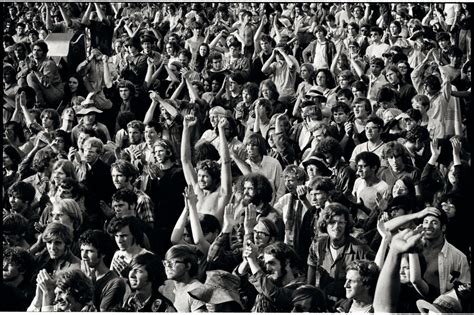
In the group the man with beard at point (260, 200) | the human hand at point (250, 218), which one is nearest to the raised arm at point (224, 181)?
the man with beard at point (260, 200)

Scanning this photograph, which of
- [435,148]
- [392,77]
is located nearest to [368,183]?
[435,148]

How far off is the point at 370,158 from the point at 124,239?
1822 millimetres

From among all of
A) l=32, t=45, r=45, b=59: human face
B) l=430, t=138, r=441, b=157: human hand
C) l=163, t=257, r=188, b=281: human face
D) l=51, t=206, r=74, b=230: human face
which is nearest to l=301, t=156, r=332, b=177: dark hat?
l=430, t=138, r=441, b=157: human hand

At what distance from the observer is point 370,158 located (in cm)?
633

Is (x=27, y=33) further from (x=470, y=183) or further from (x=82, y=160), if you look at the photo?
(x=470, y=183)

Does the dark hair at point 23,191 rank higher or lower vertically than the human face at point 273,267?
higher

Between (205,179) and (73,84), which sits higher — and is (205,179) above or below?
below

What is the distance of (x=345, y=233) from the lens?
19.2 ft

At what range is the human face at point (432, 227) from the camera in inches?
228

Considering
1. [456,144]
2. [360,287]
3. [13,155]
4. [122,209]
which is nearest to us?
[360,287]

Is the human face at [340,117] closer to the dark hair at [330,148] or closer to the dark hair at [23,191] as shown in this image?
the dark hair at [330,148]

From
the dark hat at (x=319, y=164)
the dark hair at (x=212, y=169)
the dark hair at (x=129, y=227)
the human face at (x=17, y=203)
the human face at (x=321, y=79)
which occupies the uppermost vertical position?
the human face at (x=321, y=79)

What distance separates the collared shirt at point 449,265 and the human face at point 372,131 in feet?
3.62

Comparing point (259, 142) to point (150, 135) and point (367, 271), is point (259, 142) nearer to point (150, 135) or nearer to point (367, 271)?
point (150, 135)
